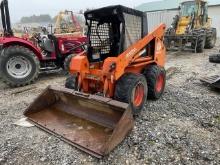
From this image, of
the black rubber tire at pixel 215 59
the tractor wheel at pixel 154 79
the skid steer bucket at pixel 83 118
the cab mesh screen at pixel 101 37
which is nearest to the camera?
the skid steer bucket at pixel 83 118

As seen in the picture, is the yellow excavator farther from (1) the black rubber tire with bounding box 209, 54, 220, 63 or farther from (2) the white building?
(2) the white building

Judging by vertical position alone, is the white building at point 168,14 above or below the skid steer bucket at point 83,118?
above

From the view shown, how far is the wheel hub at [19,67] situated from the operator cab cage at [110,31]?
8.72 feet

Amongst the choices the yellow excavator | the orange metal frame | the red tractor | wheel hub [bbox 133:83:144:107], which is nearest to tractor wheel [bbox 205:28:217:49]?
the yellow excavator

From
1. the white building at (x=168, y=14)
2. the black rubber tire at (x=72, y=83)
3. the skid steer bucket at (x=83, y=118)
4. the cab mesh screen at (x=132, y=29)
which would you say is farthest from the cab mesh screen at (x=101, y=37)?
the white building at (x=168, y=14)

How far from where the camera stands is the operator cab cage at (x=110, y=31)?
4152 mm

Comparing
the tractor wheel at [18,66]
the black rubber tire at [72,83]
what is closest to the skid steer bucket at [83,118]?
the black rubber tire at [72,83]

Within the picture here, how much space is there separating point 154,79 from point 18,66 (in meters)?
3.79

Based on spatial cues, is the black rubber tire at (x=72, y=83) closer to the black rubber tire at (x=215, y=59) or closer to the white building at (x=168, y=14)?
the black rubber tire at (x=215, y=59)

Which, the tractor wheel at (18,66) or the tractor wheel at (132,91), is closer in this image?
the tractor wheel at (132,91)

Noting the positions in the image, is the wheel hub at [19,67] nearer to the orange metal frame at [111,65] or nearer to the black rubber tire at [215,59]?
the orange metal frame at [111,65]

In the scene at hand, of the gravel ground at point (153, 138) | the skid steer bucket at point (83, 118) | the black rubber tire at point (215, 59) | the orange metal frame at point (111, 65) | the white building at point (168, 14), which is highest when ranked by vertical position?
the white building at point (168, 14)

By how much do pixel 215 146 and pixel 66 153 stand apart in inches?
79.4

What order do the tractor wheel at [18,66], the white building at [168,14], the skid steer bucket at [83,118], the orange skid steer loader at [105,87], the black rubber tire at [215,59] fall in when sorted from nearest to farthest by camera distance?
the skid steer bucket at [83,118] < the orange skid steer loader at [105,87] < the tractor wheel at [18,66] < the black rubber tire at [215,59] < the white building at [168,14]
